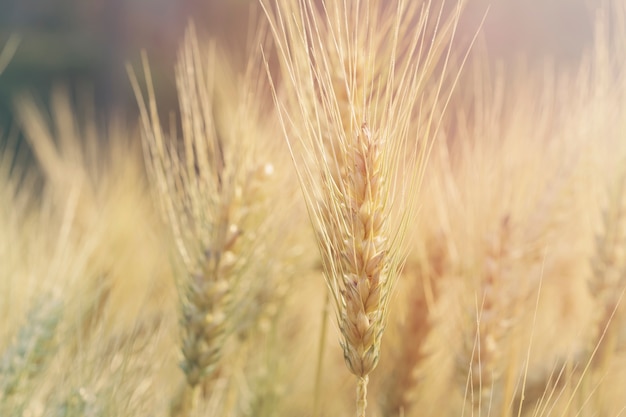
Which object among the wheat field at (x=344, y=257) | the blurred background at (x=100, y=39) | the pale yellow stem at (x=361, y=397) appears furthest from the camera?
the blurred background at (x=100, y=39)

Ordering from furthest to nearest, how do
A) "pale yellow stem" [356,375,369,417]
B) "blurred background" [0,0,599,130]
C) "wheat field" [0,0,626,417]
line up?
"blurred background" [0,0,599,130], "wheat field" [0,0,626,417], "pale yellow stem" [356,375,369,417]

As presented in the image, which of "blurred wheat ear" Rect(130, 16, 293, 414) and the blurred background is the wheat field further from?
the blurred background

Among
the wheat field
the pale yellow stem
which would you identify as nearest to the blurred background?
the wheat field

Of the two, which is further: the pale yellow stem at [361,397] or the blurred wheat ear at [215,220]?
the blurred wheat ear at [215,220]

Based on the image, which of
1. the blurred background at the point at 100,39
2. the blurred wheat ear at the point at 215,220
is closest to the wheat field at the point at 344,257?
the blurred wheat ear at the point at 215,220

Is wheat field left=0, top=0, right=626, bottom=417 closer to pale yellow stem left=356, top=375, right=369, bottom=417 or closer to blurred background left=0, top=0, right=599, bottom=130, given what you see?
pale yellow stem left=356, top=375, right=369, bottom=417

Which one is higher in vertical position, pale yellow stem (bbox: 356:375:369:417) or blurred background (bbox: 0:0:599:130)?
pale yellow stem (bbox: 356:375:369:417)

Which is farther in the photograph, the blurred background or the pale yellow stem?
the blurred background

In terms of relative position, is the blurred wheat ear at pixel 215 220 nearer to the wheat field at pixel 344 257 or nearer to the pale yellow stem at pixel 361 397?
the wheat field at pixel 344 257

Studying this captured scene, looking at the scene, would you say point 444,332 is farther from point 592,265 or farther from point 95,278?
point 95,278

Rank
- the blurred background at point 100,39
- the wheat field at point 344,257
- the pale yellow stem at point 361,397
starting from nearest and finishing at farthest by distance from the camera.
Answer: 1. the pale yellow stem at point 361,397
2. the wheat field at point 344,257
3. the blurred background at point 100,39

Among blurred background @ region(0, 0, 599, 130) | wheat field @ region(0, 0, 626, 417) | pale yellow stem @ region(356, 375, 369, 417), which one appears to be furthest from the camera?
blurred background @ region(0, 0, 599, 130)

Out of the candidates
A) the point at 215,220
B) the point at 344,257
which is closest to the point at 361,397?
the point at 344,257

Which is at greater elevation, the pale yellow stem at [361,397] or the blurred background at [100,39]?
the pale yellow stem at [361,397]
